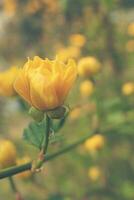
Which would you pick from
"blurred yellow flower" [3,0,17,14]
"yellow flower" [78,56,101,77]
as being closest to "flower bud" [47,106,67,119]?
"yellow flower" [78,56,101,77]

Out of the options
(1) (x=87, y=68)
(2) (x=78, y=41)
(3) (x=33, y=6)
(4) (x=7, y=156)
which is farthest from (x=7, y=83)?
(3) (x=33, y=6)

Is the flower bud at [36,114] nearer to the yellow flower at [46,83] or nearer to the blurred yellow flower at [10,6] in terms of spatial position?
the yellow flower at [46,83]

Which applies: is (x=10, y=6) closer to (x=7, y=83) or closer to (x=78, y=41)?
(x=78, y=41)

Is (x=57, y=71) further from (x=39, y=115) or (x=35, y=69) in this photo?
(x=39, y=115)

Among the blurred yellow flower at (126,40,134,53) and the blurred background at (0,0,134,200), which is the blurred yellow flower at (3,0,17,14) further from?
the blurred yellow flower at (126,40,134,53)

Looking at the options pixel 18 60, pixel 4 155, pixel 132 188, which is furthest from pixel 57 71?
pixel 18 60

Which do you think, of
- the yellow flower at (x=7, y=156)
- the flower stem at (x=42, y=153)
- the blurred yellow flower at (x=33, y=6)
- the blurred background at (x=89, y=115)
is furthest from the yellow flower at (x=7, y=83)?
the blurred yellow flower at (x=33, y=6)
